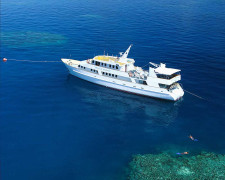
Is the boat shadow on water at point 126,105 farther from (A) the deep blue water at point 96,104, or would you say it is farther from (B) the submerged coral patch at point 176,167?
(B) the submerged coral patch at point 176,167

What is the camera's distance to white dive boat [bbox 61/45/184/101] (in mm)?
58500

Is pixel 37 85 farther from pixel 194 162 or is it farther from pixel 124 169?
pixel 194 162

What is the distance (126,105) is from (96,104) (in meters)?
8.19

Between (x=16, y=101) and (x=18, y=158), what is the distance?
20166 mm

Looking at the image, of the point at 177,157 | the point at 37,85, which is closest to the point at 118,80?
the point at 37,85

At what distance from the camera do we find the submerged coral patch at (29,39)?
89.9m

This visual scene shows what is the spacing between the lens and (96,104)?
187ft

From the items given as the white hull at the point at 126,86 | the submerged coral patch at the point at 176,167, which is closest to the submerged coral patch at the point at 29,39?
the white hull at the point at 126,86

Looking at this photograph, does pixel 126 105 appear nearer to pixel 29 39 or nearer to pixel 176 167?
pixel 176 167

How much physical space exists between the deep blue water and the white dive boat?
7.87 ft

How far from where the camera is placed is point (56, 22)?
11494 centimetres

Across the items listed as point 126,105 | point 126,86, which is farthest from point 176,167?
point 126,86

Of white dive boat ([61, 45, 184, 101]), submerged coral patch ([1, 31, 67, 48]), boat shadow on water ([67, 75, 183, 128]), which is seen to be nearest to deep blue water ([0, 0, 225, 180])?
boat shadow on water ([67, 75, 183, 128])

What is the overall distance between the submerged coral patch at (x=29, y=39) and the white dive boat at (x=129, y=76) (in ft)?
101
